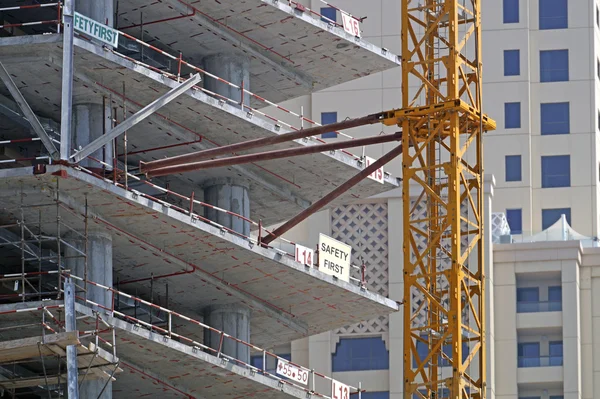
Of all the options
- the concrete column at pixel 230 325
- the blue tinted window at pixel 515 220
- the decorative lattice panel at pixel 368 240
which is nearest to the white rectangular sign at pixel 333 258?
the concrete column at pixel 230 325

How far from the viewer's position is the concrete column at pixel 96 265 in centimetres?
5856

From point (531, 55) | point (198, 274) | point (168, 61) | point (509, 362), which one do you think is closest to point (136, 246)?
point (198, 274)

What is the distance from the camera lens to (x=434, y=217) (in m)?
62.6

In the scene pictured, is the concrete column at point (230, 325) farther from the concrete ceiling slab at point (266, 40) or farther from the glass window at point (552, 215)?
the glass window at point (552, 215)

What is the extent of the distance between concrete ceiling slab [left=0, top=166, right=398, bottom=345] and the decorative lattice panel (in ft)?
64.7

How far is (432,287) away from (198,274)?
702 cm

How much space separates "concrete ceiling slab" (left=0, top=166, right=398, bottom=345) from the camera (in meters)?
57.8

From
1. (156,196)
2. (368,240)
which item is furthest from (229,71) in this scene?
(368,240)

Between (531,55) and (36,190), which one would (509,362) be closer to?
(531,55)

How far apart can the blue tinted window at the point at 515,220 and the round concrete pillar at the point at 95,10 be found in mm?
36914

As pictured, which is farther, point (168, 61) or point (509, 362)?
point (509, 362)

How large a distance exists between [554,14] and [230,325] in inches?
1414

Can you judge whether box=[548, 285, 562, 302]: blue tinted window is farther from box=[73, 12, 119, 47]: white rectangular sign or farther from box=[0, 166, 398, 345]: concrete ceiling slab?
box=[73, 12, 119, 47]: white rectangular sign

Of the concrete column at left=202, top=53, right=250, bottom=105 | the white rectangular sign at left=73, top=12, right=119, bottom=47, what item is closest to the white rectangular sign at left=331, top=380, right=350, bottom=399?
the concrete column at left=202, top=53, right=250, bottom=105
